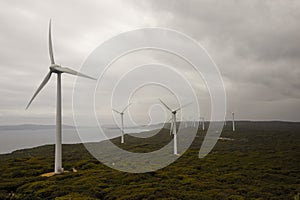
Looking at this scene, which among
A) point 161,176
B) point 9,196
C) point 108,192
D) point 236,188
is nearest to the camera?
point 9,196

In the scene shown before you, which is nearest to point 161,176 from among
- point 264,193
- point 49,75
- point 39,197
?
point 264,193

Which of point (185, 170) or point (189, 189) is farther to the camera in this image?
point (185, 170)

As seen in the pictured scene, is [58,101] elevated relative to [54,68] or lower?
lower

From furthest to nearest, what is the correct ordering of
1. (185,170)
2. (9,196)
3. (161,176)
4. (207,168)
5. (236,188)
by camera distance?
(207,168) → (185,170) → (161,176) → (236,188) → (9,196)

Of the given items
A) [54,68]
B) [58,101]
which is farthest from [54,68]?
[58,101]

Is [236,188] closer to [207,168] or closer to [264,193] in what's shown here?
[264,193]

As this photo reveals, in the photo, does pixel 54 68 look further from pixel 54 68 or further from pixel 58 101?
pixel 58 101

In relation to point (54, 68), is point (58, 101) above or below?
below

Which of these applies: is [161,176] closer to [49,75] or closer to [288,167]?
[49,75]

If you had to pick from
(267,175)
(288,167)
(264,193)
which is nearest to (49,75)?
(264,193)

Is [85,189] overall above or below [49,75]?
below
